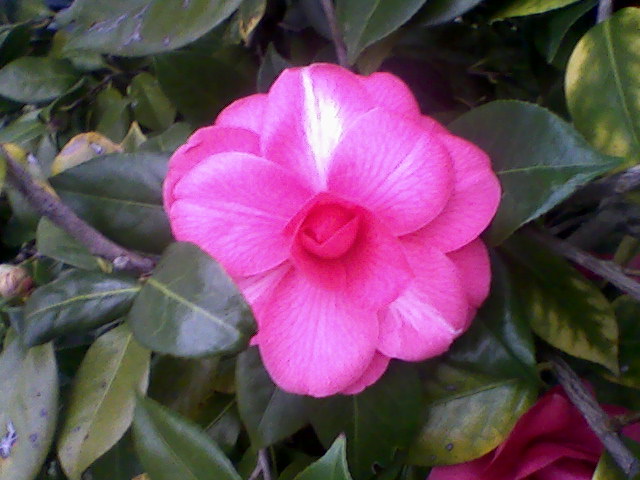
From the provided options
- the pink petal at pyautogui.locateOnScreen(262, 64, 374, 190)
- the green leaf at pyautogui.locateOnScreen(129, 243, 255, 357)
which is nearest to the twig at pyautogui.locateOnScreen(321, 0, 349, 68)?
the pink petal at pyautogui.locateOnScreen(262, 64, 374, 190)

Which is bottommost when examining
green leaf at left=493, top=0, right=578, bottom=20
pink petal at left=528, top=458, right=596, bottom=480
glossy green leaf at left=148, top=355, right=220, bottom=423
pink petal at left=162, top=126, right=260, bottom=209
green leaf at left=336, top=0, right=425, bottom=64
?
pink petal at left=528, top=458, right=596, bottom=480

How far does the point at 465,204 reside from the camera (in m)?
0.42

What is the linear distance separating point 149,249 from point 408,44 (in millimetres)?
314

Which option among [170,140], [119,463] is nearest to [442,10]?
[170,140]

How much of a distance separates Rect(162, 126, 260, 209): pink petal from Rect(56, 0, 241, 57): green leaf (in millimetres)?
139

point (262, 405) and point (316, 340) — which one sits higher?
point (316, 340)

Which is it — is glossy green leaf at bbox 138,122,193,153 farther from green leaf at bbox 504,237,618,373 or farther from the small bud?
green leaf at bbox 504,237,618,373

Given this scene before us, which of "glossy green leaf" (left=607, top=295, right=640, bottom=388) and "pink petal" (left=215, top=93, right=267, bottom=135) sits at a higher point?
"pink petal" (left=215, top=93, right=267, bottom=135)

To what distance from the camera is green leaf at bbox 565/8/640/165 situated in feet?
1.60

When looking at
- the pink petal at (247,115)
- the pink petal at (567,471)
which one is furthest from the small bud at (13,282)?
the pink petal at (567,471)

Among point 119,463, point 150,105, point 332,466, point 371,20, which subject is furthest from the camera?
point 150,105

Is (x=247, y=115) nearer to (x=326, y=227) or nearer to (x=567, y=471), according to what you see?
(x=326, y=227)

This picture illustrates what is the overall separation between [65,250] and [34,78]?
1.32 ft

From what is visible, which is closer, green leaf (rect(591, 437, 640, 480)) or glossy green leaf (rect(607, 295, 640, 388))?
green leaf (rect(591, 437, 640, 480))
